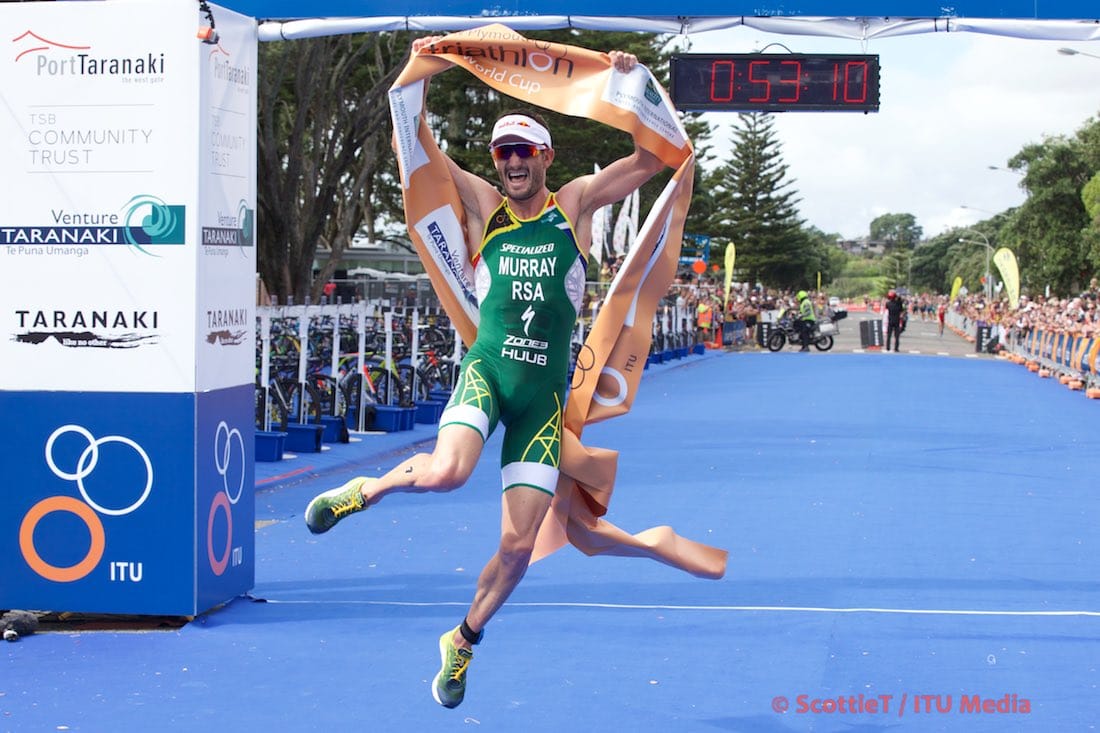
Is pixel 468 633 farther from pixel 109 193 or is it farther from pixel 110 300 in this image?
pixel 109 193

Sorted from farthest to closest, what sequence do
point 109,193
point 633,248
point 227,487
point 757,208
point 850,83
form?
1. point 757,208
2. point 850,83
3. point 227,487
4. point 109,193
5. point 633,248

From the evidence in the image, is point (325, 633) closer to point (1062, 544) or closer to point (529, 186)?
point (529, 186)

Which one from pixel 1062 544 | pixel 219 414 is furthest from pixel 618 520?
pixel 219 414

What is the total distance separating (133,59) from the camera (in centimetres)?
778

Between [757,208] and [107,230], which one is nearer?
[107,230]

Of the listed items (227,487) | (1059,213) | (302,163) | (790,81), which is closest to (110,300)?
(227,487)

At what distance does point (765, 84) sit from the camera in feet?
43.8

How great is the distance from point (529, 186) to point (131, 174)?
8.95ft

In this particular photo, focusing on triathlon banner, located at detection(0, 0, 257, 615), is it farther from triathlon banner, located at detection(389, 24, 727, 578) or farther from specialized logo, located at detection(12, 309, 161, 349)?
triathlon banner, located at detection(389, 24, 727, 578)

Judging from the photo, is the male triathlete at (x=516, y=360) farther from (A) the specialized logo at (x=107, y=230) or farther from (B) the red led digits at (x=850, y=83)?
(B) the red led digits at (x=850, y=83)

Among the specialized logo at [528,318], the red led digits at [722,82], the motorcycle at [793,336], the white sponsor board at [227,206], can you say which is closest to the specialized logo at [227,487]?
the white sponsor board at [227,206]

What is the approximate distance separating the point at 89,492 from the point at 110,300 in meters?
1.05

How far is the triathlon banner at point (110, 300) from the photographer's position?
779 cm

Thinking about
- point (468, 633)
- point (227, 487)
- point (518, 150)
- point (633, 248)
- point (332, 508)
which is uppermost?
point (518, 150)
